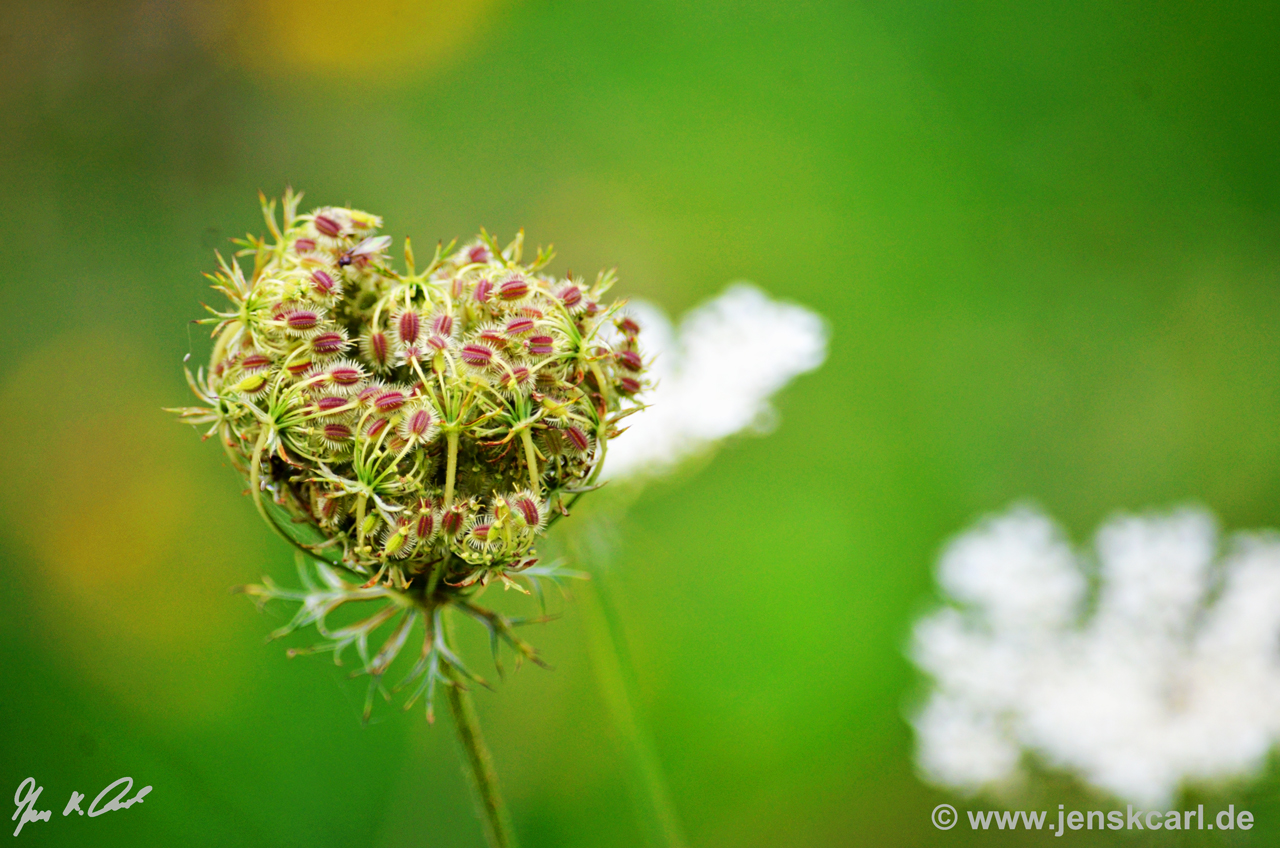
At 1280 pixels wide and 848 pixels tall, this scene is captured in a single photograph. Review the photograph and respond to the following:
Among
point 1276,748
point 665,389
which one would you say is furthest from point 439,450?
point 1276,748

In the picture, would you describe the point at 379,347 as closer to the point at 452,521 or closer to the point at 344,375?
the point at 344,375

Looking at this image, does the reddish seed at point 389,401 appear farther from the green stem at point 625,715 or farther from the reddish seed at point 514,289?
the green stem at point 625,715

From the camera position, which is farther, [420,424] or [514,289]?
[514,289]

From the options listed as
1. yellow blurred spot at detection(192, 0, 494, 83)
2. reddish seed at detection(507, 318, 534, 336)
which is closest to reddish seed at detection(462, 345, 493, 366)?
reddish seed at detection(507, 318, 534, 336)

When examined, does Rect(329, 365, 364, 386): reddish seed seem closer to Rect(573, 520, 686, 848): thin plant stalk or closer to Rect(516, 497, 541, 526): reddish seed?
Rect(516, 497, 541, 526): reddish seed

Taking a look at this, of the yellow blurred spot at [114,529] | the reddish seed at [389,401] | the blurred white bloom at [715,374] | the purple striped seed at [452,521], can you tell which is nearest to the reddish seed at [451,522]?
the purple striped seed at [452,521]
